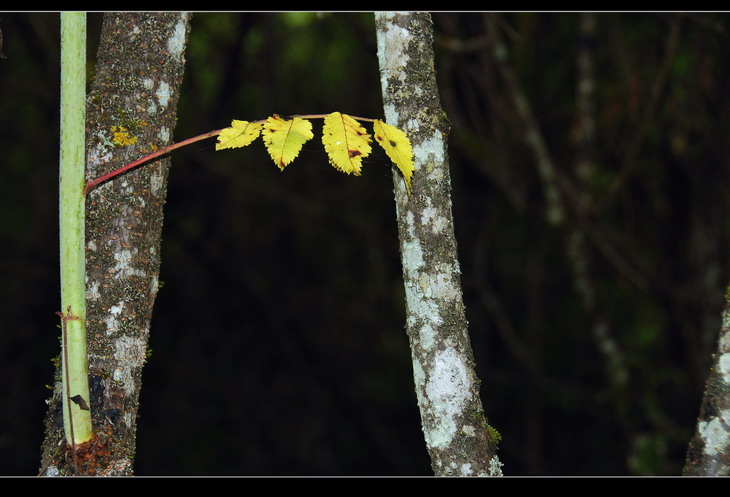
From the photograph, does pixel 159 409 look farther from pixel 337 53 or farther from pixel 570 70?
pixel 570 70

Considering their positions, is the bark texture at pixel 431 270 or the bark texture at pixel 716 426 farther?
the bark texture at pixel 716 426

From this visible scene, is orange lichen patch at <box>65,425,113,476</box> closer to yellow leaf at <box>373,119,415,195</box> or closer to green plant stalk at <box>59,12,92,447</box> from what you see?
green plant stalk at <box>59,12,92,447</box>

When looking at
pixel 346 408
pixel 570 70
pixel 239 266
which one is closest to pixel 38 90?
pixel 239 266

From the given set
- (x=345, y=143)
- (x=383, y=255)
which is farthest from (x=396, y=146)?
(x=383, y=255)

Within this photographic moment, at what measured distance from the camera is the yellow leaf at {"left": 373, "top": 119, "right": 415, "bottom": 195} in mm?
1002

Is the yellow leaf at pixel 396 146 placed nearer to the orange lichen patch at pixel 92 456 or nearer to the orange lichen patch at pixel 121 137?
the orange lichen patch at pixel 121 137

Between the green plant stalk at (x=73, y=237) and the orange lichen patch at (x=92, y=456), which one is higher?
the green plant stalk at (x=73, y=237)

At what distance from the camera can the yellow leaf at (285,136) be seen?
3.33ft

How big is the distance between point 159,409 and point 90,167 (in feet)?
13.1

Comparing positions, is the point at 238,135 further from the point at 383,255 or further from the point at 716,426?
the point at 383,255

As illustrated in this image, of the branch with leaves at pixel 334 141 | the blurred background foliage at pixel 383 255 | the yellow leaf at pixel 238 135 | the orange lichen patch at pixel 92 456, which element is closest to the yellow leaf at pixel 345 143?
the branch with leaves at pixel 334 141

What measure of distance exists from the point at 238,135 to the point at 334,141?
0.50 ft

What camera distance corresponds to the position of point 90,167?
1138 millimetres

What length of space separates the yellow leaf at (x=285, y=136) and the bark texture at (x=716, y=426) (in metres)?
0.86
